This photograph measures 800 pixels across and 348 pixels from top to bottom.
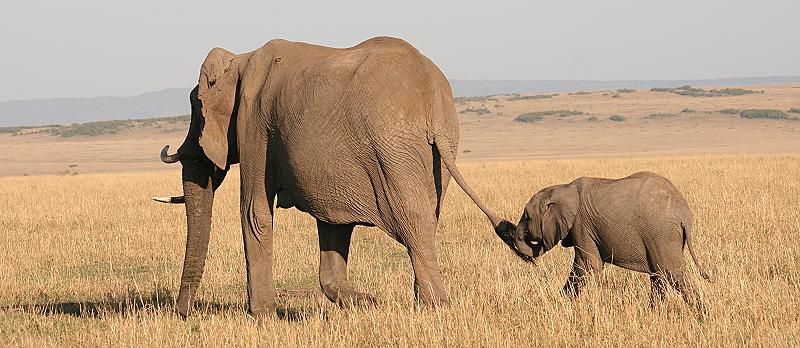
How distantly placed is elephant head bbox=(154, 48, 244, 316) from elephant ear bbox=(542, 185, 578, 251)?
2.68 m

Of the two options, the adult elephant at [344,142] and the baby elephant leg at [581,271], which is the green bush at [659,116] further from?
the adult elephant at [344,142]

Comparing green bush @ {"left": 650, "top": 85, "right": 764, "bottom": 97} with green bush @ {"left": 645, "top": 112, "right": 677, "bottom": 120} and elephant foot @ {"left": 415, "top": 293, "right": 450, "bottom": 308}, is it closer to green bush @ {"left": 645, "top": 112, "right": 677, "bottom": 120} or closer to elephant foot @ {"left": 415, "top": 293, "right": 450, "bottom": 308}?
green bush @ {"left": 645, "top": 112, "right": 677, "bottom": 120}

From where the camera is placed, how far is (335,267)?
876 cm

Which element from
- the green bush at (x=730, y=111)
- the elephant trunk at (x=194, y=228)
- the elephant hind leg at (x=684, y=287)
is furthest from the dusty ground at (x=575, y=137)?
the elephant hind leg at (x=684, y=287)

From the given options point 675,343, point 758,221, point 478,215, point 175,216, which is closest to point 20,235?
point 175,216

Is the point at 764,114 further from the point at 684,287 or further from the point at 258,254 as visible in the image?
the point at 258,254

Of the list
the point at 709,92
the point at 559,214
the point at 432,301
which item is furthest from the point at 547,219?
the point at 709,92

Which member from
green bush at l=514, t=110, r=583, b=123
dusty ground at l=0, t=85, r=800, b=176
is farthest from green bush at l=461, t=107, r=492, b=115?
green bush at l=514, t=110, r=583, b=123

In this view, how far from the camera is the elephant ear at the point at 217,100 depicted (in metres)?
8.51

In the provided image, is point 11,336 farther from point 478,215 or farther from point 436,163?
point 478,215

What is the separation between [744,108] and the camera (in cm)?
8944

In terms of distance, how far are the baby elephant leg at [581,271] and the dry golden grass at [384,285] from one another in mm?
183

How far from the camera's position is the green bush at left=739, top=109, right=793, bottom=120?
3152 inches

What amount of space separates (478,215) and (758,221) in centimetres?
461
